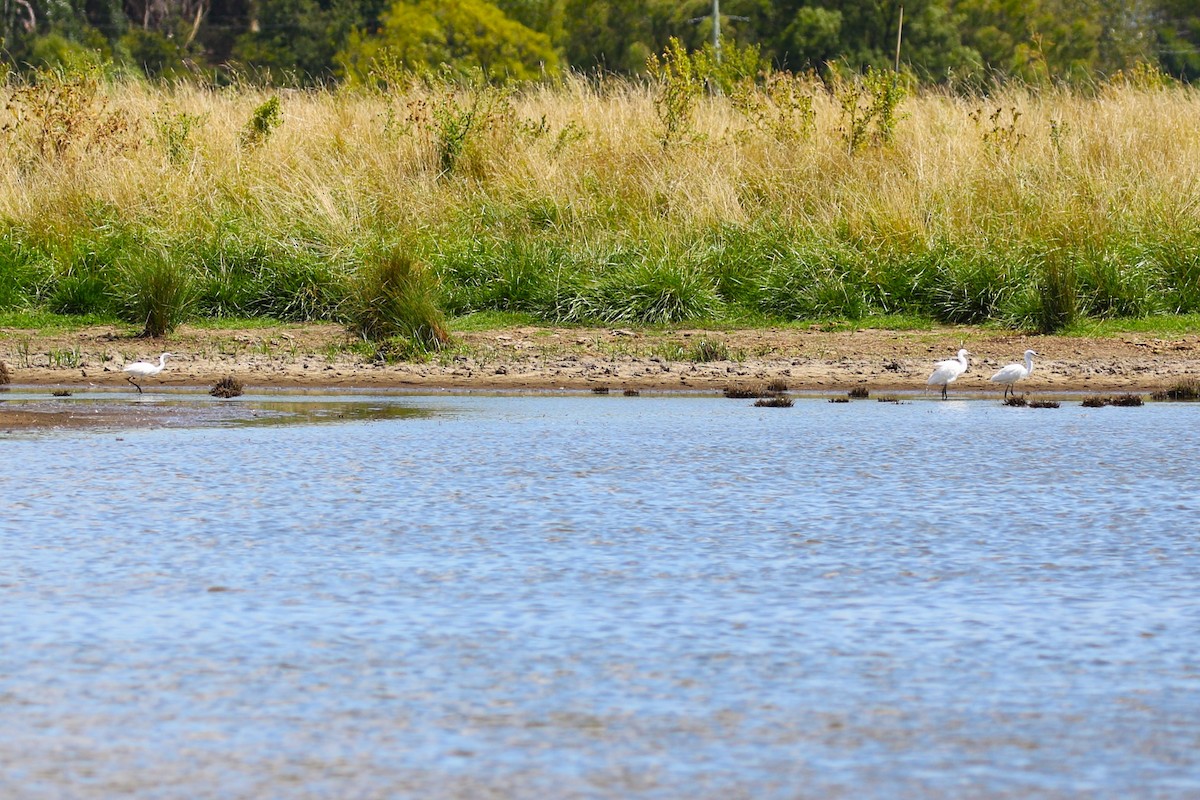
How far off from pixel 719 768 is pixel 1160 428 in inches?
324

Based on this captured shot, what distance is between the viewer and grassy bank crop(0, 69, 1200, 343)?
17.1m

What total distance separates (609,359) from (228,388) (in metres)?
3.31

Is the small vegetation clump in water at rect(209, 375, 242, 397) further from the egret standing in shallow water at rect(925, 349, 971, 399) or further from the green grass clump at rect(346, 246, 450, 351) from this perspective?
the egret standing in shallow water at rect(925, 349, 971, 399)

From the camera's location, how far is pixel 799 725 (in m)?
4.89

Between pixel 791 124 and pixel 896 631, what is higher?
pixel 791 124

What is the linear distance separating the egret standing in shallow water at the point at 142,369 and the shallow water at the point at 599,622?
11.9 ft

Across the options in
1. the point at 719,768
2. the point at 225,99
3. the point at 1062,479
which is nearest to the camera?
the point at 719,768

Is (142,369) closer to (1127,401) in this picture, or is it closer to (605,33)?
(1127,401)

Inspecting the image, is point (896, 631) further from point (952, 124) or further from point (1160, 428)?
point (952, 124)

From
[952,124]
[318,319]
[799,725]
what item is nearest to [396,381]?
[318,319]

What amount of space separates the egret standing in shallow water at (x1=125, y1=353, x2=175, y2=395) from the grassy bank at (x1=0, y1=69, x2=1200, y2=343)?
1.72 metres

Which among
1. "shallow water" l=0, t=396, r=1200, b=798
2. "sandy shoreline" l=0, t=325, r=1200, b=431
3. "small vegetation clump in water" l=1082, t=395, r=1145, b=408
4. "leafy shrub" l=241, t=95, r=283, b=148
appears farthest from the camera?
"leafy shrub" l=241, t=95, r=283, b=148

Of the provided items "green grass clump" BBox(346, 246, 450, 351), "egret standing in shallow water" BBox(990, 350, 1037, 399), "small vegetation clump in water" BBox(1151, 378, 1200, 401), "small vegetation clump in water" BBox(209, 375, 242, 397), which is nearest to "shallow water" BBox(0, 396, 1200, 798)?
"egret standing in shallow water" BBox(990, 350, 1037, 399)

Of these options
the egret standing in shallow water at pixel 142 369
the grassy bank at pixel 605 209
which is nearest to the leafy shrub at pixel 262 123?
the grassy bank at pixel 605 209
